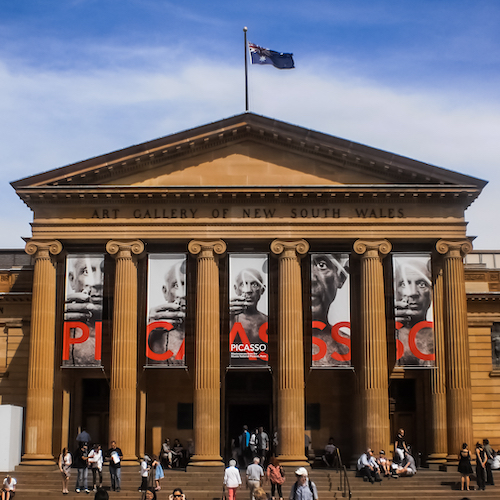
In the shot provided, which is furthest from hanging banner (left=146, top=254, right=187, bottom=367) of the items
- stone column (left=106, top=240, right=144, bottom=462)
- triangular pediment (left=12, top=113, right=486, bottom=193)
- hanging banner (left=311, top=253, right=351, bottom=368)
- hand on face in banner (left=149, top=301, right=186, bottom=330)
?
hanging banner (left=311, top=253, right=351, bottom=368)

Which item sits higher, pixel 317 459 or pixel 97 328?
pixel 97 328

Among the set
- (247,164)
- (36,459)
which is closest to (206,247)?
(247,164)

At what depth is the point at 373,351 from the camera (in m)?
34.2

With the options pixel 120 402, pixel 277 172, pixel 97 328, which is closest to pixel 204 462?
pixel 120 402

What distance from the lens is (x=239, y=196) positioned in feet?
116

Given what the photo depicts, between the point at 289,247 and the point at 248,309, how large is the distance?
3.36 meters

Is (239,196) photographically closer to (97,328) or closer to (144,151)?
(144,151)

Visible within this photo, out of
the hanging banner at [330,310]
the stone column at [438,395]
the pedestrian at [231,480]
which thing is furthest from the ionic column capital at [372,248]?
the pedestrian at [231,480]

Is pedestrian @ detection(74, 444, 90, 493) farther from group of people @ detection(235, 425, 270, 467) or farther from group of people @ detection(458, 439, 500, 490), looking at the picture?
group of people @ detection(458, 439, 500, 490)

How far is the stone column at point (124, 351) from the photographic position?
110 ft

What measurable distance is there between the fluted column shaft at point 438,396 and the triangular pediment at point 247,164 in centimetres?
599

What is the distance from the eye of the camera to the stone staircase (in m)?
29.0

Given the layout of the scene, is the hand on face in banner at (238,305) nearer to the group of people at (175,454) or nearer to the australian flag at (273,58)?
the group of people at (175,454)

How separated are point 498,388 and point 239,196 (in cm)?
1596
